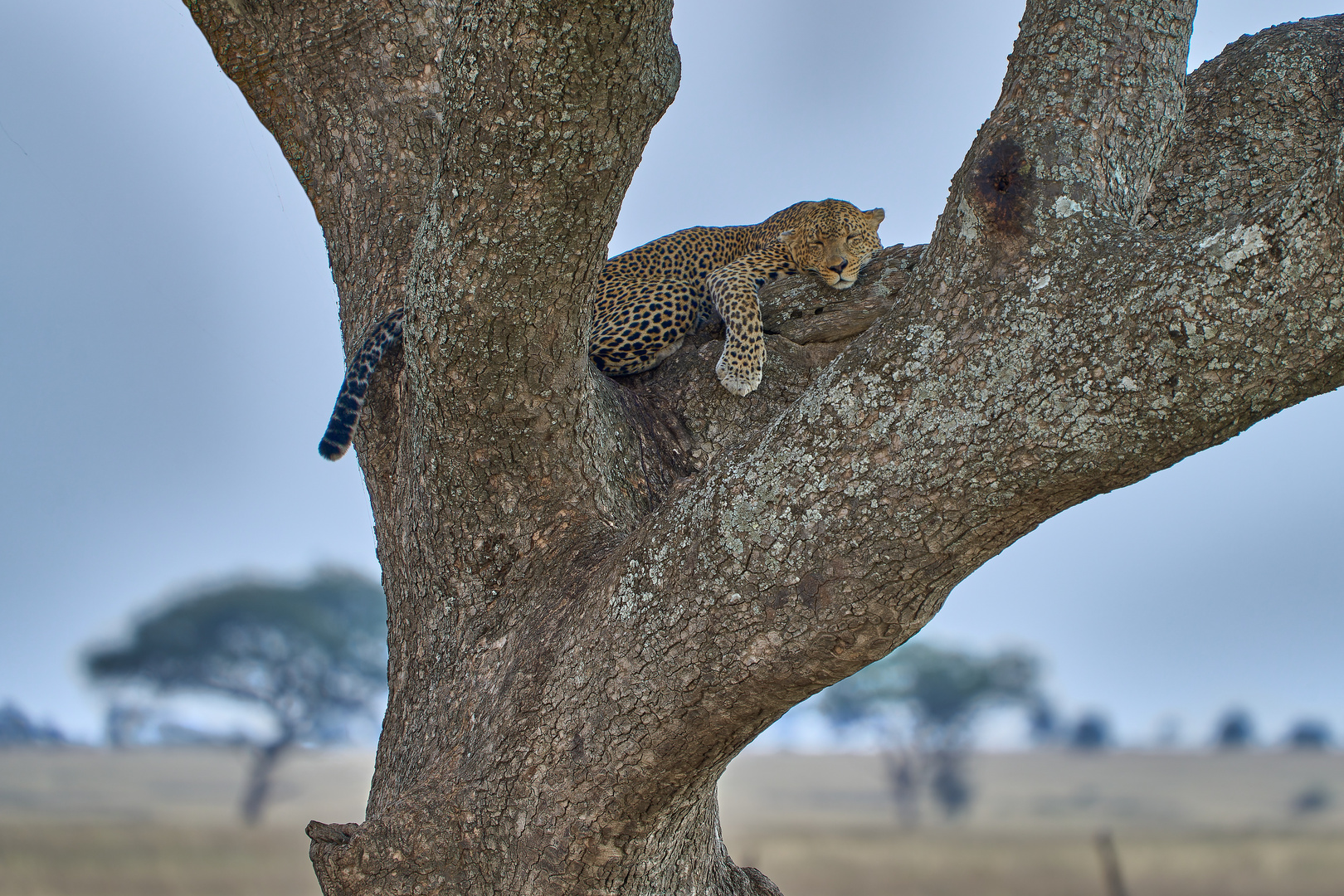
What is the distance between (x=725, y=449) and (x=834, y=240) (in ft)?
6.22

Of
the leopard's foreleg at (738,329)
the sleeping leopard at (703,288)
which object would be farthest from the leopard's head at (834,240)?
the leopard's foreleg at (738,329)

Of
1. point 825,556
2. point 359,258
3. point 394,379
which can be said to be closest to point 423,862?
point 825,556

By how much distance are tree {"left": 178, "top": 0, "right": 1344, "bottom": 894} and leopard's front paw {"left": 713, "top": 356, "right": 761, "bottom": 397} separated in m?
0.31

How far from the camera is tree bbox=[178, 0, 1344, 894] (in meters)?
1.86

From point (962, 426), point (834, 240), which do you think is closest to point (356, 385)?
point (962, 426)

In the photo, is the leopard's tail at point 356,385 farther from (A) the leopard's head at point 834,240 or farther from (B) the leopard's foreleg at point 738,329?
(A) the leopard's head at point 834,240

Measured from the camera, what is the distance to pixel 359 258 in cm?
345

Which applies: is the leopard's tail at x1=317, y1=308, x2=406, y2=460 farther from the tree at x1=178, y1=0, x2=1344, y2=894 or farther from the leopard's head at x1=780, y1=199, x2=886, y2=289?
the leopard's head at x1=780, y1=199, x2=886, y2=289

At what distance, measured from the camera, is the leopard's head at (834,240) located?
3947 mm

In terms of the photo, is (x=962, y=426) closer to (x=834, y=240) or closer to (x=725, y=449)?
(x=725, y=449)

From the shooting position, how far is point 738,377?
331 centimetres

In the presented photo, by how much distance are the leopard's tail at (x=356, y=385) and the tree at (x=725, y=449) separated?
126mm

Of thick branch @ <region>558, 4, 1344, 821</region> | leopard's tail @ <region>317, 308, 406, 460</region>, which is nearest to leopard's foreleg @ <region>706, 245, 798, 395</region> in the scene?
leopard's tail @ <region>317, 308, 406, 460</region>

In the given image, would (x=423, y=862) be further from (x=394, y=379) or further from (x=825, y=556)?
(x=394, y=379)
